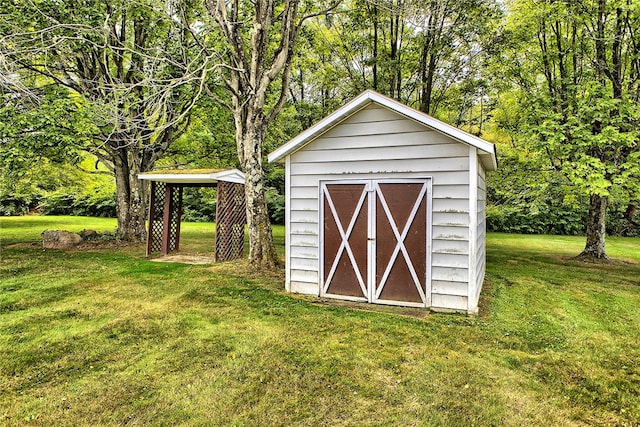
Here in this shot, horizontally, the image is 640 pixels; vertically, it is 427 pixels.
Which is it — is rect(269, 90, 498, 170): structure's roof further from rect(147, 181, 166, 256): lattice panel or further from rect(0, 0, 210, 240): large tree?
rect(147, 181, 166, 256): lattice panel

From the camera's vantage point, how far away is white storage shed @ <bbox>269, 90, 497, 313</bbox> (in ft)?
16.6

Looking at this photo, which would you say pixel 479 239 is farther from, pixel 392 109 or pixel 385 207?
pixel 392 109

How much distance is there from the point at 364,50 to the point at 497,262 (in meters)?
7.38

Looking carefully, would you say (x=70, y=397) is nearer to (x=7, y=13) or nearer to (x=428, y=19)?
(x=7, y=13)

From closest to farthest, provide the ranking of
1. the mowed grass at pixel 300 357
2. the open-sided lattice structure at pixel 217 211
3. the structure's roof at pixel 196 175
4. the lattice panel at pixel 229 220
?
the mowed grass at pixel 300 357 → the structure's roof at pixel 196 175 → the open-sided lattice structure at pixel 217 211 → the lattice panel at pixel 229 220

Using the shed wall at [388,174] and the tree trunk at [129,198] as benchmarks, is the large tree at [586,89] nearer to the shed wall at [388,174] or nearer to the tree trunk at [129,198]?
the shed wall at [388,174]

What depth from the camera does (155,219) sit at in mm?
10391

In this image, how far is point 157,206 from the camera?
10.9 metres

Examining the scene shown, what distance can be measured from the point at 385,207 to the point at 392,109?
142 cm

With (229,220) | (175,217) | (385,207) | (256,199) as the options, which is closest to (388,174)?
(385,207)

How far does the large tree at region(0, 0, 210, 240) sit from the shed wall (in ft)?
7.64

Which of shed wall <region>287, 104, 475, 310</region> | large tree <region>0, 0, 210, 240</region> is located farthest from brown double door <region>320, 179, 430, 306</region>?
large tree <region>0, 0, 210, 240</region>

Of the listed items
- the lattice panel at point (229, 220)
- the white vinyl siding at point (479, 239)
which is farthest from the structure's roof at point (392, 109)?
the lattice panel at point (229, 220)

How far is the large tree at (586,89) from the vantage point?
7.54 m
